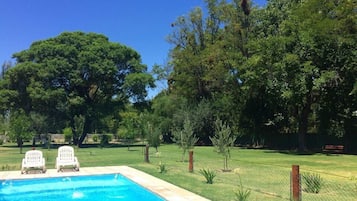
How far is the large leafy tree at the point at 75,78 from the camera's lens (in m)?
37.1

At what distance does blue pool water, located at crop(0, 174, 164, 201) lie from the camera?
37.6ft

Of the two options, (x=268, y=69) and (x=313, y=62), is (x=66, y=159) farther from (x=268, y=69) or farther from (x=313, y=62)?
(x=313, y=62)

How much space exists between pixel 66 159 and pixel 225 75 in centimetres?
2272

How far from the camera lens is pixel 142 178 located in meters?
13.8

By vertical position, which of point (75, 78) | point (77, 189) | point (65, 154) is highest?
point (75, 78)

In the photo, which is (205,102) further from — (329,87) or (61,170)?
(61,170)

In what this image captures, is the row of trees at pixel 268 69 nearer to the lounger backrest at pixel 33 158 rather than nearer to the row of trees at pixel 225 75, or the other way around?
the row of trees at pixel 225 75

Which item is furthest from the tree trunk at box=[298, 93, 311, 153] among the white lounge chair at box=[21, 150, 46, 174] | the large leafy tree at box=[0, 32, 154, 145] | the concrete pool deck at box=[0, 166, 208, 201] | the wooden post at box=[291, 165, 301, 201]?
the wooden post at box=[291, 165, 301, 201]

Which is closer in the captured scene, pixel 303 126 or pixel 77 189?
pixel 77 189

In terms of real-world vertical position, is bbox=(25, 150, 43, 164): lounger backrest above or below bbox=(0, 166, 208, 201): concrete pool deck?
above

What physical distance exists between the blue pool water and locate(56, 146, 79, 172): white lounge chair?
1758mm

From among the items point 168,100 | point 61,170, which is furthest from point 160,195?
point 168,100

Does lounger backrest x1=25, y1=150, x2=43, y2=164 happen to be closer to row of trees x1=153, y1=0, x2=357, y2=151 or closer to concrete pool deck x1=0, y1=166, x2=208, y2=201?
concrete pool deck x1=0, y1=166, x2=208, y2=201

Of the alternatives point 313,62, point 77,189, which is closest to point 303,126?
point 313,62
